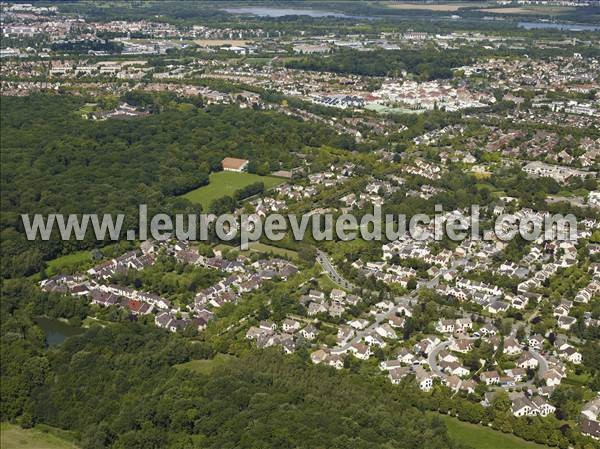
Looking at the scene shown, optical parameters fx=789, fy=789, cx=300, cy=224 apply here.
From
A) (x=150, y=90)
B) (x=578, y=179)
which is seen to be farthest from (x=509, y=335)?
(x=150, y=90)

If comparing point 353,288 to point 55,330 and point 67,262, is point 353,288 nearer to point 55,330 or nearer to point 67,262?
point 55,330

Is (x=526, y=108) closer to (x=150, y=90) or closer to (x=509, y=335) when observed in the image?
(x=150, y=90)

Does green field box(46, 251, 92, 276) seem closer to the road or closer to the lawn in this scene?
the lawn

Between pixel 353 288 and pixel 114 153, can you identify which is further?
pixel 114 153

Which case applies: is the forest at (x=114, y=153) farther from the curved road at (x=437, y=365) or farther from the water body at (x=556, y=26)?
the water body at (x=556, y=26)

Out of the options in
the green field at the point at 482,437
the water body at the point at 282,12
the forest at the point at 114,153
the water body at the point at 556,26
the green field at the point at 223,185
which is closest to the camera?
the green field at the point at 482,437

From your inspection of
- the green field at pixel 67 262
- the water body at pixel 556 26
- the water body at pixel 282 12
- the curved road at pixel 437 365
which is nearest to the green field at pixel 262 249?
the green field at pixel 67 262

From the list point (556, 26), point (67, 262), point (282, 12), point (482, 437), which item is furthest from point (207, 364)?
point (282, 12)
